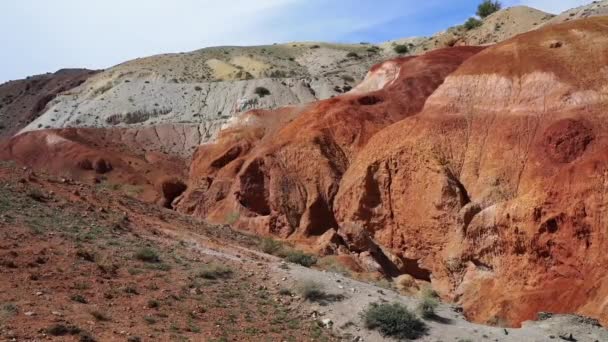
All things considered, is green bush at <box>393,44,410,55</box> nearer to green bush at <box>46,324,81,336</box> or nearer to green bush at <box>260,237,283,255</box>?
green bush at <box>260,237,283,255</box>

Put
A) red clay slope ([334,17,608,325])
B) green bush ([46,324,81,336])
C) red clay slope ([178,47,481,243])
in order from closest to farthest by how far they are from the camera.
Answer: green bush ([46,324,81,336]), red clay slope ([334,17,608,325]), red clay slope ([178,47,481,243])

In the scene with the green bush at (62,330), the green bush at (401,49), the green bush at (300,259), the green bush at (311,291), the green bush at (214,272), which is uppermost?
the green bush at (401,49)

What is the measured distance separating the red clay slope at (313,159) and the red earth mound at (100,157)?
674 inches

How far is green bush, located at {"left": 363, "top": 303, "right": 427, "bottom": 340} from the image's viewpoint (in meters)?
16.2

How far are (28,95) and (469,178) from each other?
8375cm

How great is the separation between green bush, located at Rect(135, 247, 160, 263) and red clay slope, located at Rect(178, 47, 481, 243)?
1410 cm

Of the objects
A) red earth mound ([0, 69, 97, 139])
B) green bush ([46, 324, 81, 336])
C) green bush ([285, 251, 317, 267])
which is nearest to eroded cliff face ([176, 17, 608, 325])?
green bush ([285, 251, 317, 267])

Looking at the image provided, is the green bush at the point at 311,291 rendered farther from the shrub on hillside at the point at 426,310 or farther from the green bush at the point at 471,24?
the green bush at the point at 471,24

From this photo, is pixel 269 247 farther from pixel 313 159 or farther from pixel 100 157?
pixel 100 157

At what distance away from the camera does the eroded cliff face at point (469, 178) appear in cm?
2302

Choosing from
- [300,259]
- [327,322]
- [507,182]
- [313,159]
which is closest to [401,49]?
[313,159]

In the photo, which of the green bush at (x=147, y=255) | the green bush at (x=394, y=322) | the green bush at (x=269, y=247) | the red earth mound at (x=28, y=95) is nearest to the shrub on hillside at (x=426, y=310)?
the green bush at (x=394, y=322)

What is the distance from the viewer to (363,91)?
134ft

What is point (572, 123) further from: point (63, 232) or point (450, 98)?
point (63, 232)
